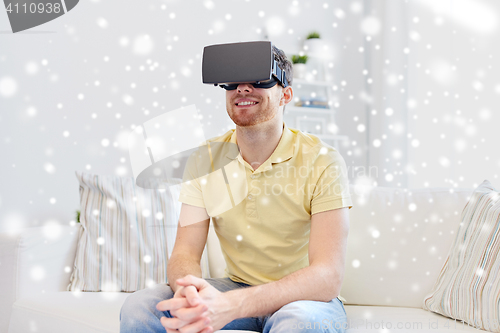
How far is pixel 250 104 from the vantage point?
47.2 inches

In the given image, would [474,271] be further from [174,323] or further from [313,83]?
[313,83]

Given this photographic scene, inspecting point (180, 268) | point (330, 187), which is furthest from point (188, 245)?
point (330, 187)

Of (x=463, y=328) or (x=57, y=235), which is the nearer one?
(x=463, y=328)

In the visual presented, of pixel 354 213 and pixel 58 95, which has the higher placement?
pixel 58 95

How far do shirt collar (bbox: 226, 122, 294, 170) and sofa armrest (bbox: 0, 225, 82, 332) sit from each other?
29.6 inches

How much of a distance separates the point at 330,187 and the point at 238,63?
40 cm

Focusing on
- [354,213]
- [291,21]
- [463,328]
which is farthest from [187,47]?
[463,328]

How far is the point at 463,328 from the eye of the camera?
3.67 feet

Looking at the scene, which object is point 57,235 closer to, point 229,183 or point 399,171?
point 229,183

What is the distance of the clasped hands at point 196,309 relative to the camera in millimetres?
888

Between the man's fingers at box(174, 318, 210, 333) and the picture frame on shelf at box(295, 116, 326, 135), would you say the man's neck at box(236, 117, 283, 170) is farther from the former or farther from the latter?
the picture frame on shelf at box(295, 116, 326, 135)

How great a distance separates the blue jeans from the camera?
88 cm

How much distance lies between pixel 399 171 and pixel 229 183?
1.69 m

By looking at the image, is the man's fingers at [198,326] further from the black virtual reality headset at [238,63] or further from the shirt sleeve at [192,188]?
the black virtual reality headset at [238,63]
